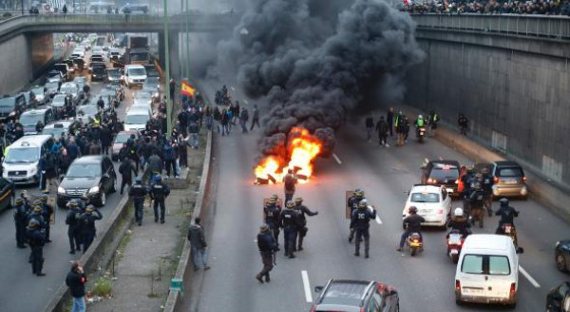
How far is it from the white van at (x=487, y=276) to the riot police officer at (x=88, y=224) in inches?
376

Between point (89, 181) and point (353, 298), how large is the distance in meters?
17.7

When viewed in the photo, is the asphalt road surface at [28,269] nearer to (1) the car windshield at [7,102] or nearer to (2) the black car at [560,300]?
(2) the black car at [560,300]

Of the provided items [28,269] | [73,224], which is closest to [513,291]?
[73,224]

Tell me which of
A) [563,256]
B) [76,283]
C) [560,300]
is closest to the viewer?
[560,300]

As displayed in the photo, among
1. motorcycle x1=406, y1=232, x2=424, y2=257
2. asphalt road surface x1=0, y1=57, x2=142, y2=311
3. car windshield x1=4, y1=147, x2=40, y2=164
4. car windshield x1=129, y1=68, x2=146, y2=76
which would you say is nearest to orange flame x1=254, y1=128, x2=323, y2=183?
asphalt road surface x1=0, y1=57, x2=142, y2=311

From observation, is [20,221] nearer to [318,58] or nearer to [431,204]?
[431,204]

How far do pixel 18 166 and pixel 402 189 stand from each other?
1391 cm

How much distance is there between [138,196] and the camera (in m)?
28.5

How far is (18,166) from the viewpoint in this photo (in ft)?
120

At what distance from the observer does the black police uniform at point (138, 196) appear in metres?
28.4

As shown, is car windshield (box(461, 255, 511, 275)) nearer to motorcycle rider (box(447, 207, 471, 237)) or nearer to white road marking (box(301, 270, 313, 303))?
white road marking (box(301, 270, 313, 303))

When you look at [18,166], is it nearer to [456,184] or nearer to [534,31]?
[456,184]

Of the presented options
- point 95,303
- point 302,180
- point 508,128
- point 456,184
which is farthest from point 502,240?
point 508,128

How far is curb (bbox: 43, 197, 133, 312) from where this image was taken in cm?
2005
